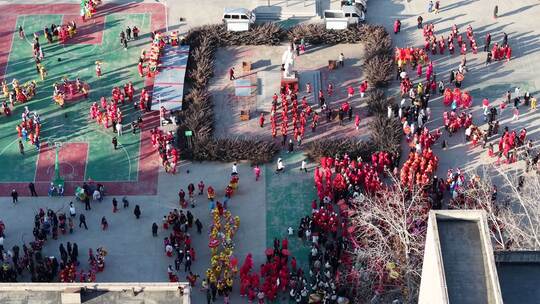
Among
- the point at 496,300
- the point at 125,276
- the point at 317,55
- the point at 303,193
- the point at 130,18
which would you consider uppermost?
the point at 130,18

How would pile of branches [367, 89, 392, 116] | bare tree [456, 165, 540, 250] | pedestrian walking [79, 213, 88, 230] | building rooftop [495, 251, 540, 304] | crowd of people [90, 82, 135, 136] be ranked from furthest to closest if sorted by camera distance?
pile of branches [367, 89, 392, 116], crowd of people [90, 82, 135, 136], pedestrian walking [79, 213, 88, 230], bare tree [456, 165, 540, 250], building rooftop [495, 251, 540, 304]

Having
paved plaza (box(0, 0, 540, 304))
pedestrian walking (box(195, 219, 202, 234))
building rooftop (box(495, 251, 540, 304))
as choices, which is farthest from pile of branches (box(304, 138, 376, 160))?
building rooftop (box(495, 251, 540, 304))

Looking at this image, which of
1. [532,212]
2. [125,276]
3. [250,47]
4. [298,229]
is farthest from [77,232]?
[532,212]

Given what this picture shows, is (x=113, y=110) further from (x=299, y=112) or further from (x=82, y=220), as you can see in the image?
(x=299, y=112)

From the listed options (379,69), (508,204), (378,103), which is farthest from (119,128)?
(508,204)

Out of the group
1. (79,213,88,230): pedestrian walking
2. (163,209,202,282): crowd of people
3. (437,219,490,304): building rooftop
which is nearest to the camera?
(437,219,490,304): building rooftop

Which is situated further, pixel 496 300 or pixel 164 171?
pixel 164 171

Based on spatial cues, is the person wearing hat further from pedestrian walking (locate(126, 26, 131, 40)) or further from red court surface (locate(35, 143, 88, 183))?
pedestrian walking (locate(126, 26, 131, 40))

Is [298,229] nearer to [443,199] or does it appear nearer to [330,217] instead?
[330,217]
